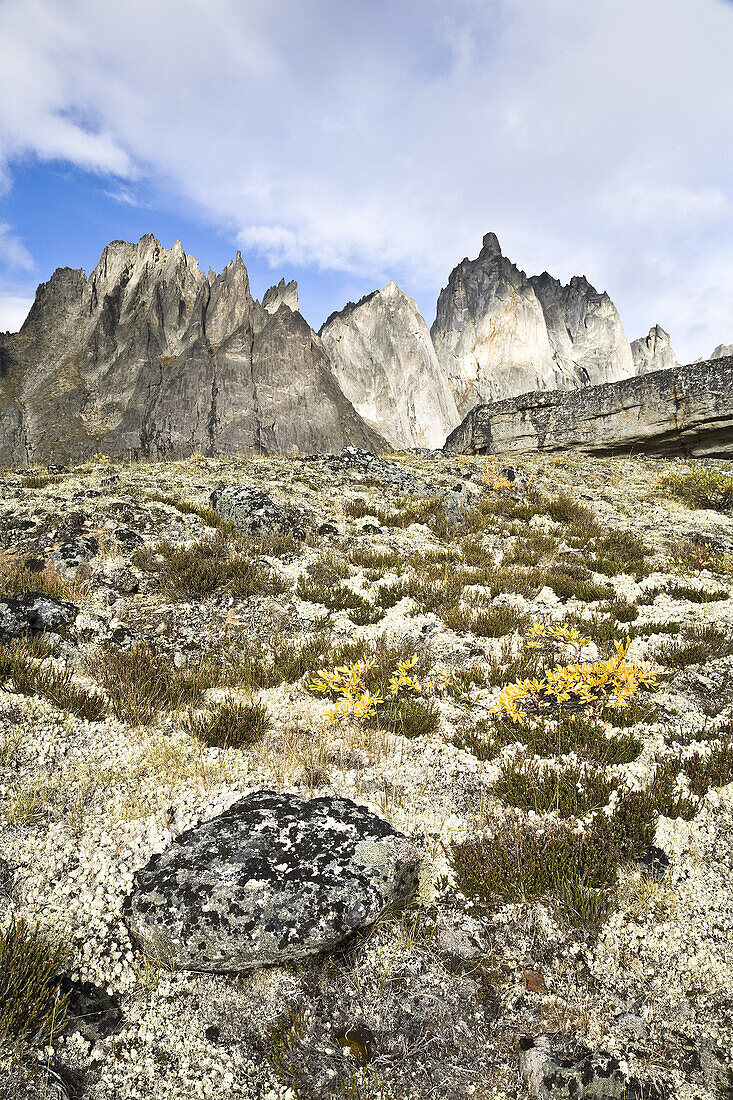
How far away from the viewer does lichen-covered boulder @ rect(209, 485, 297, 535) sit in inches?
413

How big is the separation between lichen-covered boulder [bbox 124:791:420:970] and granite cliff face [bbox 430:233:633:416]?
428 feet

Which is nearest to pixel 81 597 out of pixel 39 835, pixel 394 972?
pixel 39 835

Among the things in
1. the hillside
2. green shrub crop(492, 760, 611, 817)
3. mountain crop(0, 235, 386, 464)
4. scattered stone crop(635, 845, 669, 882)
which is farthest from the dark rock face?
mountain crop(0, 235, 386, 464)

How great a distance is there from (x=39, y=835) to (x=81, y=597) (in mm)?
4466

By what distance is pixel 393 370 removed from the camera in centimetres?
11844

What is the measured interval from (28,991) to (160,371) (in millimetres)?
131538

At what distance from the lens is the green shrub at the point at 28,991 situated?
2330 millimetres

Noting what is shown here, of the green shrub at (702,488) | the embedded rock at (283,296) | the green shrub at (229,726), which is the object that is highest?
the embedded rock at (283,296)

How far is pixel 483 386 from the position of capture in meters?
127

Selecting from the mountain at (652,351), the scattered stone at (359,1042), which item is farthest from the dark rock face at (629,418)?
the mountain at (652,351)

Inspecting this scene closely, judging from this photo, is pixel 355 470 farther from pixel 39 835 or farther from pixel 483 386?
pixel 483 386

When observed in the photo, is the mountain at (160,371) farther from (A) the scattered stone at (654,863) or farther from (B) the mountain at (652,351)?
(A) the scattered stone at (654,863)

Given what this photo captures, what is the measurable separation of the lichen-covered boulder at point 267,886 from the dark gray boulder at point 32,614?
4.01 meters

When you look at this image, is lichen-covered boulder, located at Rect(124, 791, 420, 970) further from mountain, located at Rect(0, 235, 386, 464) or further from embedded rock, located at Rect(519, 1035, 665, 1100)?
mountain, located at Rect(0, 235, 386, 464)
